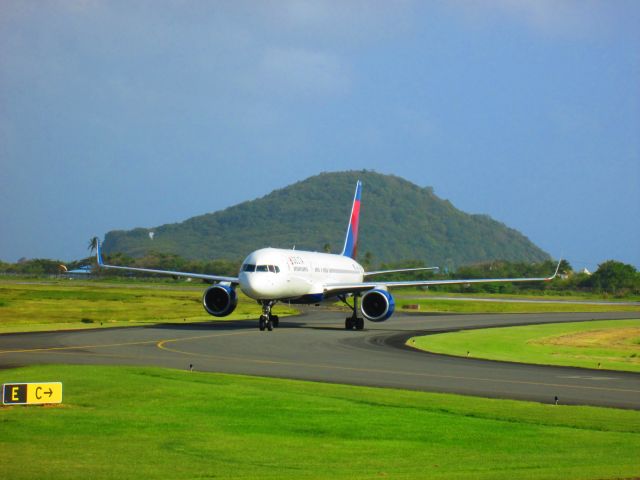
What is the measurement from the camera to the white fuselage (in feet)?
147

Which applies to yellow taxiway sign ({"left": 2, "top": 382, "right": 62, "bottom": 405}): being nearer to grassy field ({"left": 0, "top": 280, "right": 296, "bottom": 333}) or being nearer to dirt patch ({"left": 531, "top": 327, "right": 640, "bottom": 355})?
dirt patch ({"left": 531, "top": 327, "right": 640, "bottom": 355})

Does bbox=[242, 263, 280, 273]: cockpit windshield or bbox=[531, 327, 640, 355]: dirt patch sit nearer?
bbox=[531, 327, 640, 355]: dirt patch

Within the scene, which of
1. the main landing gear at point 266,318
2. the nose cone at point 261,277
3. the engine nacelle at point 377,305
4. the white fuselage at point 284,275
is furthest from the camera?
the engine nacelle at point 377,305

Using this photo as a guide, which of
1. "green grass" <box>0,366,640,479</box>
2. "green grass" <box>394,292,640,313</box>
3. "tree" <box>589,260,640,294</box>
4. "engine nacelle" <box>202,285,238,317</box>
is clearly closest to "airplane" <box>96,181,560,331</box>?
"engine nacelle" <box>202,285,238,317</box>

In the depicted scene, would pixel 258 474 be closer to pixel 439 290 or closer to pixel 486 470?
pixel 486 470

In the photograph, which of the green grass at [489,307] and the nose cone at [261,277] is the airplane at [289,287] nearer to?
the nose cone at [261,277]

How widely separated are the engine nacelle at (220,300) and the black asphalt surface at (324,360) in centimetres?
178

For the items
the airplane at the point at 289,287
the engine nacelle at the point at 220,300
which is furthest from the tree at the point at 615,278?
the engine nacelle at the point at 220,300

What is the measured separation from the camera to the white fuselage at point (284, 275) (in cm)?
4472

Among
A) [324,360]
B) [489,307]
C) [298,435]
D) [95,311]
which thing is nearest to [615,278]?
[489,307]

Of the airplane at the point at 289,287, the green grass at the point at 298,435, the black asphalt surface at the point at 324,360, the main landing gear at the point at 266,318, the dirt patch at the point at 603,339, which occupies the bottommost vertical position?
the green grass at the point at 298,435

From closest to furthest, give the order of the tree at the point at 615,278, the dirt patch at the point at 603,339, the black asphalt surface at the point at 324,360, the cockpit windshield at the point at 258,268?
1. the black asphalt surface at the point at 324,360
2. the dirt patch at the point at 603,339
3. the cockpit windshield at the point at 258,268
4. the tree at the point at 615,278

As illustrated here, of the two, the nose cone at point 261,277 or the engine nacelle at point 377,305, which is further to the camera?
the engine nacelle at point 377,305

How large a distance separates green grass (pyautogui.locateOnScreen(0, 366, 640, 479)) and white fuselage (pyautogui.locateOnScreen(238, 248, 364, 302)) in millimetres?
22174
